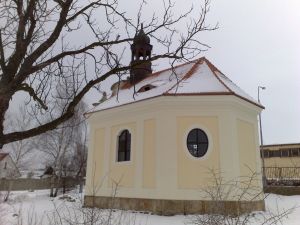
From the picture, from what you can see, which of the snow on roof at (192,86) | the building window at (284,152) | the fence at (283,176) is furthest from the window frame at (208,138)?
the building window at (284,152)

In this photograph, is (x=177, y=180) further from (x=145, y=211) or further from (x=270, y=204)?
(x=270, y=204)

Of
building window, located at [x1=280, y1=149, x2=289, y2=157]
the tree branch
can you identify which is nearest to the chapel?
the tree branch

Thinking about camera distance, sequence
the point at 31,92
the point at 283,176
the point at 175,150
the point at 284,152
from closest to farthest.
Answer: the point at 31,92 → the point at 175,150 → the point at 283,176 → the point at 284,152

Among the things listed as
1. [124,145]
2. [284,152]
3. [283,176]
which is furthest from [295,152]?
[124,145]

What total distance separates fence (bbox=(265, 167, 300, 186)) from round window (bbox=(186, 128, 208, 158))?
943cm

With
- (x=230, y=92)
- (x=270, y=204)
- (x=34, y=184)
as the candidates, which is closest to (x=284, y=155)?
(x=270, y=204)

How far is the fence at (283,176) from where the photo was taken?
2034 cm

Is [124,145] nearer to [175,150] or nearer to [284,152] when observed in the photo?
[175,150]

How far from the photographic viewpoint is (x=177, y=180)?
1278 centimetres

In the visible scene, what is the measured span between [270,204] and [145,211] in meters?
6.65

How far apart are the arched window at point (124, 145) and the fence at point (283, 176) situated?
33.8 feet

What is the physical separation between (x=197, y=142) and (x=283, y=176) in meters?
12.3

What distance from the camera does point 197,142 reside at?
13.3 metres

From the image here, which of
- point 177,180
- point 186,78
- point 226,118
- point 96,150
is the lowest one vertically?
point 177,180
